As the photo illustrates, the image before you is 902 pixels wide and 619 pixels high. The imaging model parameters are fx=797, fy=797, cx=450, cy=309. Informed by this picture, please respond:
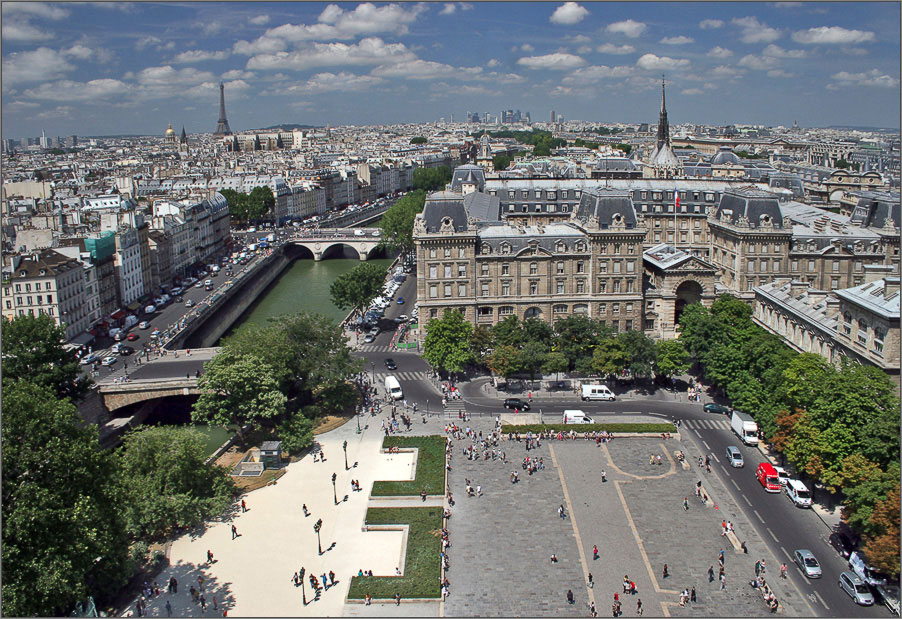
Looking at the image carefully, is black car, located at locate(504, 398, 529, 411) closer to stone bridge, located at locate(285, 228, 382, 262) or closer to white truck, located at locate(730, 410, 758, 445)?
white truck, located at locate(730, 410, 758, 445)

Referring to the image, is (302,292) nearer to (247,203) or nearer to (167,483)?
(247,203)

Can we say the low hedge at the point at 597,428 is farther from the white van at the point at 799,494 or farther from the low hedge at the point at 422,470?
the white van at the point at 799,494

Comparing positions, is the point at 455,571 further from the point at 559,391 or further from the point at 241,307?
the point at 241,307

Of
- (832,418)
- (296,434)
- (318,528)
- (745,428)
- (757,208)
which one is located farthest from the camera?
(757,208)

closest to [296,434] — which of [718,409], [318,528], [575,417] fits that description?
[318,528]

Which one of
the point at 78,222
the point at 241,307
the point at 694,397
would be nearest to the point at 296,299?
the point at 241,307

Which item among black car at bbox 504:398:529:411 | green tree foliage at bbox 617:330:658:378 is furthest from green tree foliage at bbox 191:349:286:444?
green tree foliage at bbox 617:330:658:378

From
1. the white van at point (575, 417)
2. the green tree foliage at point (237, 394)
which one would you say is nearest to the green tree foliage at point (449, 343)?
the white van at point (575, 417)
